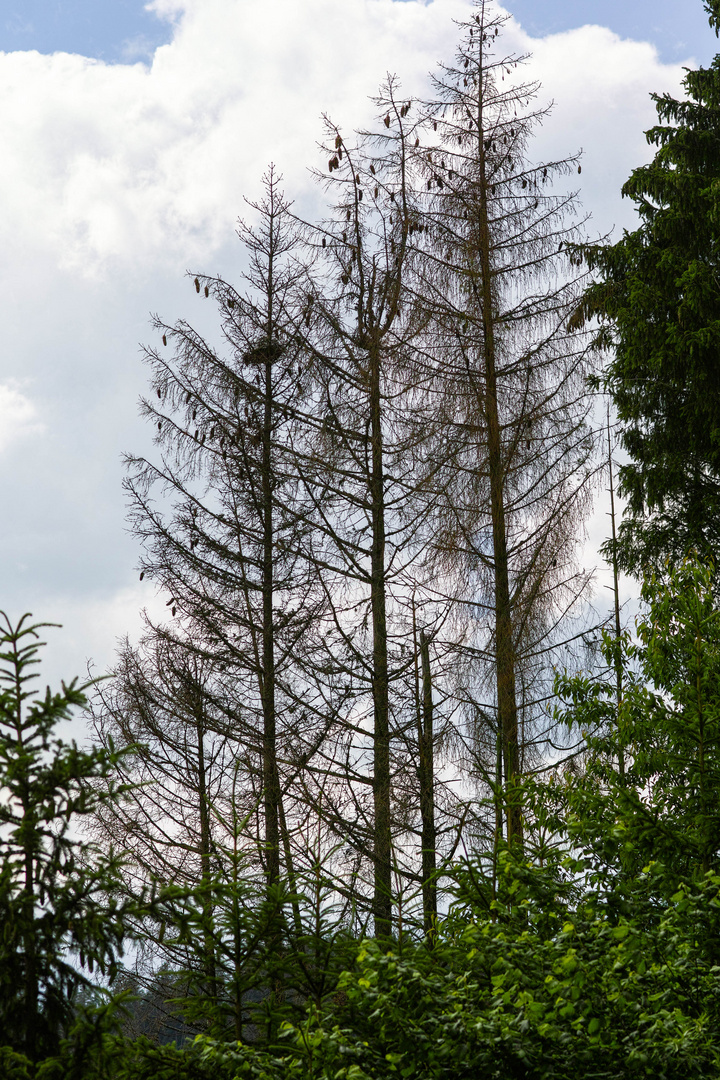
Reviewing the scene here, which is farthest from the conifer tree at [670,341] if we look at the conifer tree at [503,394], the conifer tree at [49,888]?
the conifer tree at [49,888]

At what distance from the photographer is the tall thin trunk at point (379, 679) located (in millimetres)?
10695

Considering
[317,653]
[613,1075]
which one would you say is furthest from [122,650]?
[613,1075]

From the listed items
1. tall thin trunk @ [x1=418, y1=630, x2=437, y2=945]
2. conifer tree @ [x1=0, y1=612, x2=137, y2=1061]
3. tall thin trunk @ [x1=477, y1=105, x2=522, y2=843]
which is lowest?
conifer tree @ [x1=0, y1=612, x2=137, y2=1061]

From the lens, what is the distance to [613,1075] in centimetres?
390

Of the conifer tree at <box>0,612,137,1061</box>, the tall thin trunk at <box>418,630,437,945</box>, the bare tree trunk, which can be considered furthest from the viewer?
Answer: the bare tree trunk

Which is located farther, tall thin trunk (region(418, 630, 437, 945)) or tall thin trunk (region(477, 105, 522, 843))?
tall thin trunk (region(477, 105, 522, 843))

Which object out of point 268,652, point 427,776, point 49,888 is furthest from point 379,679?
point 49,888

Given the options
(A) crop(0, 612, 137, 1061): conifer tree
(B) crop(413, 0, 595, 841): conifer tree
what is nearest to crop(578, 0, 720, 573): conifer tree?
(B) crop(413, 0, 595, 841): conifer tree

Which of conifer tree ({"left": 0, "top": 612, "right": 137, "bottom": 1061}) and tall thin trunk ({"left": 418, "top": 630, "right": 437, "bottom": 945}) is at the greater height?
tall thin trunk ({"left": 418, "top": 630, "right": 437, "bottom": 945})

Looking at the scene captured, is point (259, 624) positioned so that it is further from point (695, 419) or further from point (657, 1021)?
point (657, 1021)

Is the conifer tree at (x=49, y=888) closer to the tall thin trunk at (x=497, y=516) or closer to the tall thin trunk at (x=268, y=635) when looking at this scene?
the tall thin trunk at (x=497, y=516)

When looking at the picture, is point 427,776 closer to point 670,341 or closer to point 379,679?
point 379,679

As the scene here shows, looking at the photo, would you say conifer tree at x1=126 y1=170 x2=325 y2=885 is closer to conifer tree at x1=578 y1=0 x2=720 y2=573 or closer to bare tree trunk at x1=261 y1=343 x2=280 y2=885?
bare tree trunk at x1=261 y1=343 x2=280 y2=885

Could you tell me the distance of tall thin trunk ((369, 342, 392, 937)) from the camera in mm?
10695
